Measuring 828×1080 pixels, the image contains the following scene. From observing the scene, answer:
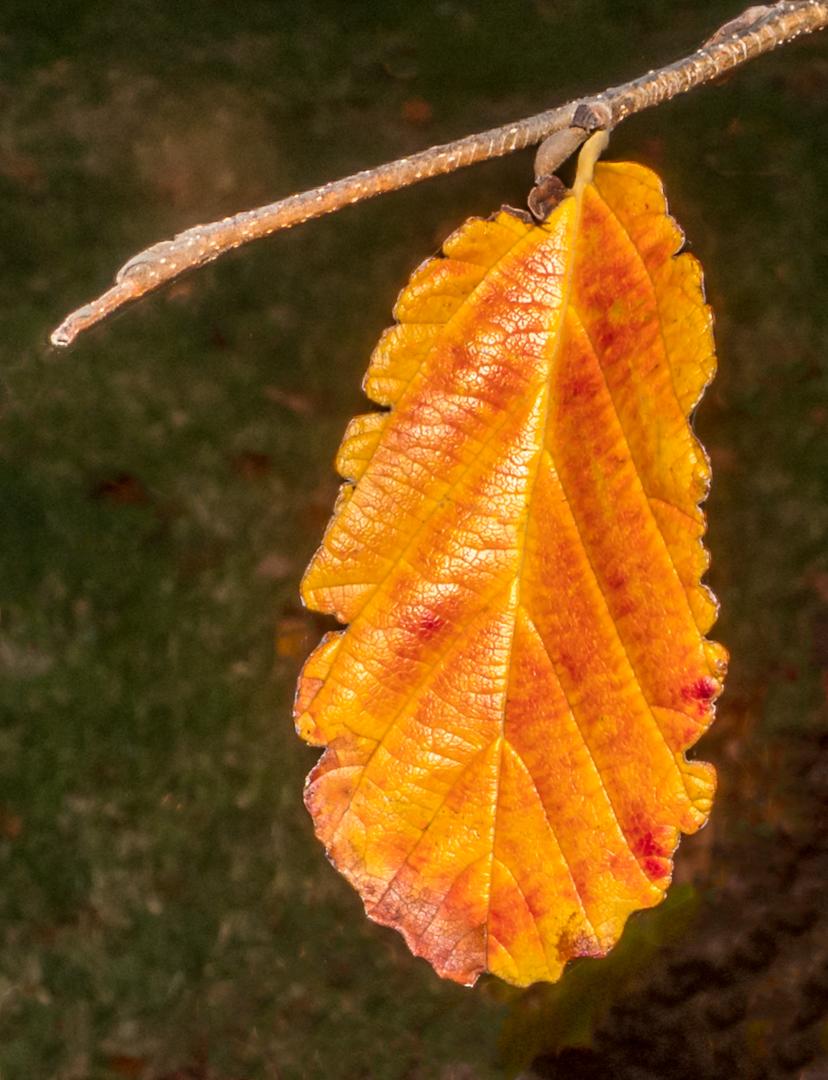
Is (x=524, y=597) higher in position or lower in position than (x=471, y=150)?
lower

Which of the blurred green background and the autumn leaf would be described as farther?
the blurred green background

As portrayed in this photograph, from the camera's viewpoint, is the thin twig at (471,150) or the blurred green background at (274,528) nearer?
the thin twig at (471,150)

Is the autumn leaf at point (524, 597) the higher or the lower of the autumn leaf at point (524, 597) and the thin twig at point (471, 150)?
the lower

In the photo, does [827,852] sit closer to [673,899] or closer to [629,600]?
[673,899]

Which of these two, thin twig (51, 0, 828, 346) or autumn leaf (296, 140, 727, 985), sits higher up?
thin twig (51, 0, 828, 346)
